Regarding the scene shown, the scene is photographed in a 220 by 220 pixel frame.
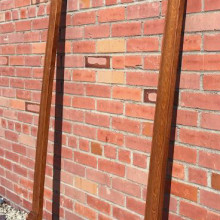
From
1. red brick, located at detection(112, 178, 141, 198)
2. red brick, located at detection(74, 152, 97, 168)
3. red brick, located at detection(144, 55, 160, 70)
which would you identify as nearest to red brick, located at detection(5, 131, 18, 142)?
red brick, located at detection(74, 152, 97, 168)

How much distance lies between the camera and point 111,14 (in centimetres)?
182

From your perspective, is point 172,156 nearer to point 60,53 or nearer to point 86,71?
point 86,71

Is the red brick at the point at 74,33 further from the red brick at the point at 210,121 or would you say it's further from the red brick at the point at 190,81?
the red brick at the point at 210,121

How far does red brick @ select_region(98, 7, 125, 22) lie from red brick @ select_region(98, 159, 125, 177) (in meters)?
0.79

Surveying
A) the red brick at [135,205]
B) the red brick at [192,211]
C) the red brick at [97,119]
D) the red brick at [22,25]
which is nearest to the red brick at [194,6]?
the red brick at [97,119]

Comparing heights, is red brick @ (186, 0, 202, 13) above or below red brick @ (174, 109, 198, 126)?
above

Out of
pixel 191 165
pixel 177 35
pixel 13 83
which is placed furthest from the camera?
pixel 13 83

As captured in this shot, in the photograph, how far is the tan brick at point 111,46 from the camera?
5.85 feet

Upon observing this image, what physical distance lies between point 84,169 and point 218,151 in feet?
3.00

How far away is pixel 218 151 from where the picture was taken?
1425mm

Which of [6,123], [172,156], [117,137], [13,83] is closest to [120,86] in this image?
[117,137]

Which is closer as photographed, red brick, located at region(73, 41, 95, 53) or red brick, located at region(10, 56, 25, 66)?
red brick, located at region(73, 41, 95, 53)

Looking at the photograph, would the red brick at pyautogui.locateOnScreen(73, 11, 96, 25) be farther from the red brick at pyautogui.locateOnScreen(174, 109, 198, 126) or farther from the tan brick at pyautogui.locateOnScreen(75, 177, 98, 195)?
the tan brick at pyautogui.locateOnScreen(75, 177, 98, 195)

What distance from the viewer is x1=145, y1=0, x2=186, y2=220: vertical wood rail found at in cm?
141
